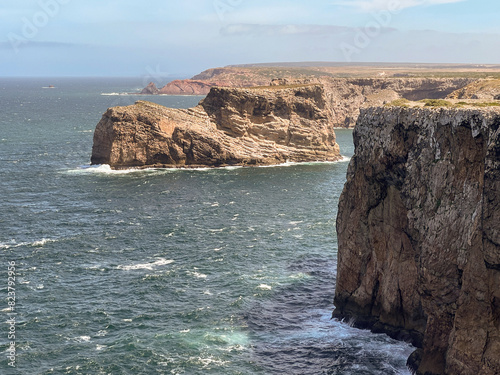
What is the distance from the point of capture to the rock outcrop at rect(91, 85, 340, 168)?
410 ft

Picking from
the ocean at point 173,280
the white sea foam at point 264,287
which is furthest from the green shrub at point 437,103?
the white sea foam at point 264,287

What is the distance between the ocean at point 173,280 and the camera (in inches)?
1852

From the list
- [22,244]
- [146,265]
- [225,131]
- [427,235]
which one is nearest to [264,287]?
[146,265]

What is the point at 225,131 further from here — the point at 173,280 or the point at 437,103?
the point at 437,103

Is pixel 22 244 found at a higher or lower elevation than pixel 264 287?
higher

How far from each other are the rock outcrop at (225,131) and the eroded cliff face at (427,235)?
79425 millimetres

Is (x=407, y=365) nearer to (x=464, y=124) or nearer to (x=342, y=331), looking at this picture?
(x=342, y=331)

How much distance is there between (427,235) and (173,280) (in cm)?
A: 3112

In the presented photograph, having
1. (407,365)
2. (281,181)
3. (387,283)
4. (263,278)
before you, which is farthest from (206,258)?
(281,181)

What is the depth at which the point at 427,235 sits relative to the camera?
41000 mm

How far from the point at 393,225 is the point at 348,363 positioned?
1161 cm

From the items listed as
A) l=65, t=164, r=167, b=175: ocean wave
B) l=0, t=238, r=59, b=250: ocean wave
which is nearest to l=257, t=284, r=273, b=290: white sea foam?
l=0, t=238, r=59, b=250: ocean wave

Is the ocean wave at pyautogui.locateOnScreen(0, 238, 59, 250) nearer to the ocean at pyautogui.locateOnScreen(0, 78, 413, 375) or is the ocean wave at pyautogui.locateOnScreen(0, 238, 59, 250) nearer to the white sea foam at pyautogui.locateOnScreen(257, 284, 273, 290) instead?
the ocean at pyautogui.locateOnScreen(0, 78, 413, 375)

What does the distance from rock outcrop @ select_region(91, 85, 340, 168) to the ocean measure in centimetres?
1326
